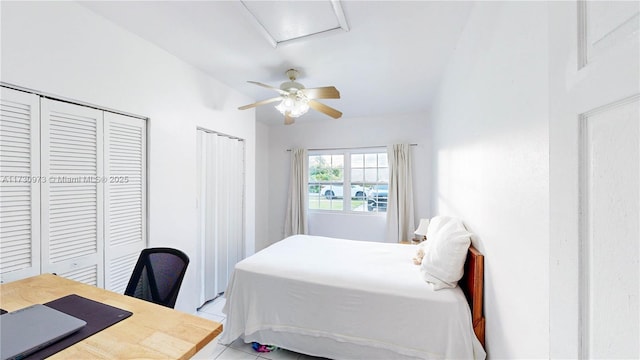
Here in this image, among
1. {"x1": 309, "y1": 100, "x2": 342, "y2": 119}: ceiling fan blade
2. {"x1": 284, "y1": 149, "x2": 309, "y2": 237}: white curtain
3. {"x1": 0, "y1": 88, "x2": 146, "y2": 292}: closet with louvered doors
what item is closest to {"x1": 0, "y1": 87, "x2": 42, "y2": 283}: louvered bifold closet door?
{"x1": 0, "y1": 88, "x2": 146, "y2": 292}: closet with louvered doors

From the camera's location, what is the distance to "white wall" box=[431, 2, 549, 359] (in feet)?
2.76

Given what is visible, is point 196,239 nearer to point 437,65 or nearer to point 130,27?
point 130,27

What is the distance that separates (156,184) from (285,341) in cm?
171

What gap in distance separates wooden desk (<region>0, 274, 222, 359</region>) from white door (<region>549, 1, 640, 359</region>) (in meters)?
1.09

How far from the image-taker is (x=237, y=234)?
10.6 ft

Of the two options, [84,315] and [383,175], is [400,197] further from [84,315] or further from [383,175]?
[84,315]

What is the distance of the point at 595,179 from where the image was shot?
45 centimetres

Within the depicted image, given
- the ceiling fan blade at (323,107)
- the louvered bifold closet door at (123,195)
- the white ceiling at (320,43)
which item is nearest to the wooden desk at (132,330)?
the louvered bifold closet door at (123,195)

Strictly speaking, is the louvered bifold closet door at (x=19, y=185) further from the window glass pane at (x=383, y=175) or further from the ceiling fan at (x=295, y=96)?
the window glass pane at (x=383, y=175)

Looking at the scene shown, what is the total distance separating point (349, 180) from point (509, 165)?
3.51m

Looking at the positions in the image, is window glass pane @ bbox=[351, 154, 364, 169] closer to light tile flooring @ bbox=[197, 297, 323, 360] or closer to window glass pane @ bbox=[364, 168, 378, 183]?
window glass pane @ bbox=[364, 168, 378, 183]

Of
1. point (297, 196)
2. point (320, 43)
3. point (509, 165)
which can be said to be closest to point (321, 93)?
point (320, 43)

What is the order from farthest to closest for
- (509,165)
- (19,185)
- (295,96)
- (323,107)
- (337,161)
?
(337,161)
(323,107)
(295,96)
(19,185)
(509,165)

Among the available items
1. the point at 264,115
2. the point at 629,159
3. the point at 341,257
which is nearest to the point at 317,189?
the point at 264,115
